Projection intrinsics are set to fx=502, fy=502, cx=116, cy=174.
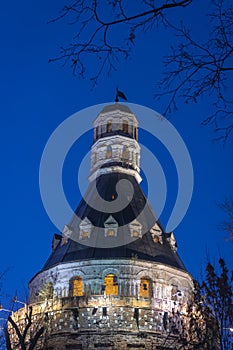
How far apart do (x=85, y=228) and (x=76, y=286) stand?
4978 mm

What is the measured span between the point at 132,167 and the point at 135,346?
64.3 feet

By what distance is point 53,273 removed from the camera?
4122 cm

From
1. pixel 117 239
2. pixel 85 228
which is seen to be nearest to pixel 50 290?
pixel 85 228

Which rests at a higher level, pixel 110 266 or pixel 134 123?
pixel 134 123

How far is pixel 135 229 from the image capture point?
140ft

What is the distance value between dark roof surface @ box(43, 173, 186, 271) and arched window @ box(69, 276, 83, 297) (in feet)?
5.23

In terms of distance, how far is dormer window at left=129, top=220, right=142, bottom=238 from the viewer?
4231cm

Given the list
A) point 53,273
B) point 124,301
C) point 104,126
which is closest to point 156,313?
point 124,301

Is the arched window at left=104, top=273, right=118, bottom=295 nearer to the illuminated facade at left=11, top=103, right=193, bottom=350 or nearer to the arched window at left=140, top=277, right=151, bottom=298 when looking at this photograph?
the illuminated facade at left=11, top=103, right=193, bottom=350

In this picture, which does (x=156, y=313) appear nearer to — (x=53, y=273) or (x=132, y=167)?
(x=53, y=273)

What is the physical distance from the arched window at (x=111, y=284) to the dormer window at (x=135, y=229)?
4145mm

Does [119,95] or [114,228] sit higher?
Result: [119,95]

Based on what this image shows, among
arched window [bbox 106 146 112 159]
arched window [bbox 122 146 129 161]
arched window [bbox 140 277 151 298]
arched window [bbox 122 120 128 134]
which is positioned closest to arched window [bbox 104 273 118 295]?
arched window [bbox 140 277 151 298]

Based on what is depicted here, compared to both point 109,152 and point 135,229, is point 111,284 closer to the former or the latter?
point 135,229
